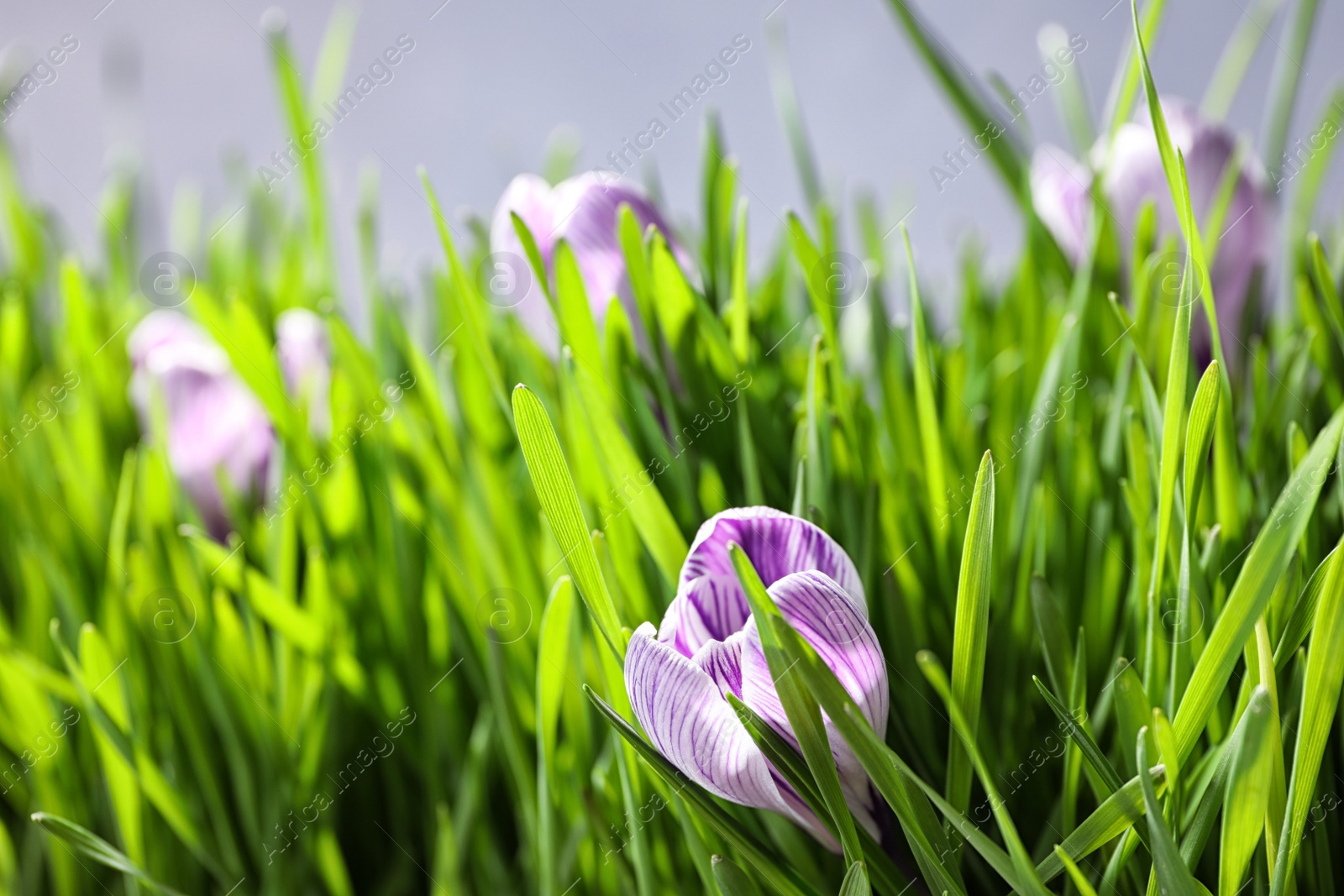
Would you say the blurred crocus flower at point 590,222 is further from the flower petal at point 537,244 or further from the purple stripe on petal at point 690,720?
the purple stripe on petal at point 690,720

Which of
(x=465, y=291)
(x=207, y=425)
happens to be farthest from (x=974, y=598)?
(x=207, y=425)

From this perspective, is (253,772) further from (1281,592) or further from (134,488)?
(1281,592)

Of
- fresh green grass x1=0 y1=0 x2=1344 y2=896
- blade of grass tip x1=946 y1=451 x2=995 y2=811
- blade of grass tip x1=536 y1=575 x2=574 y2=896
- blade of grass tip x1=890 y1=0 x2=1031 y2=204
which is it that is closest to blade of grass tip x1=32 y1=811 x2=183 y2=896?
fresh green grass x1=0 y1=0 x2=1344 y2=896

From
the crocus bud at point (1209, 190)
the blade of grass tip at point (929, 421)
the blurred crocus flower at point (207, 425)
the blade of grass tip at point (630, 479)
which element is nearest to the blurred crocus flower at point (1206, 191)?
the crocus bud at point (1209, 190)

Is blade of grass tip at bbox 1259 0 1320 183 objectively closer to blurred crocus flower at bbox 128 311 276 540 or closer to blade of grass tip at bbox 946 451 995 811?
blade of grass tip at bbox 946 451 995 811

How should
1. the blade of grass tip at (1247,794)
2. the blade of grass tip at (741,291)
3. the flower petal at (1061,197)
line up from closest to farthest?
1. the blade of grass tip at (1247,794)
2. the blade of grass tip at (741,291)
3. the flower petal at (1061,197)

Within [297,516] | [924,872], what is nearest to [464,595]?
[297,516]
